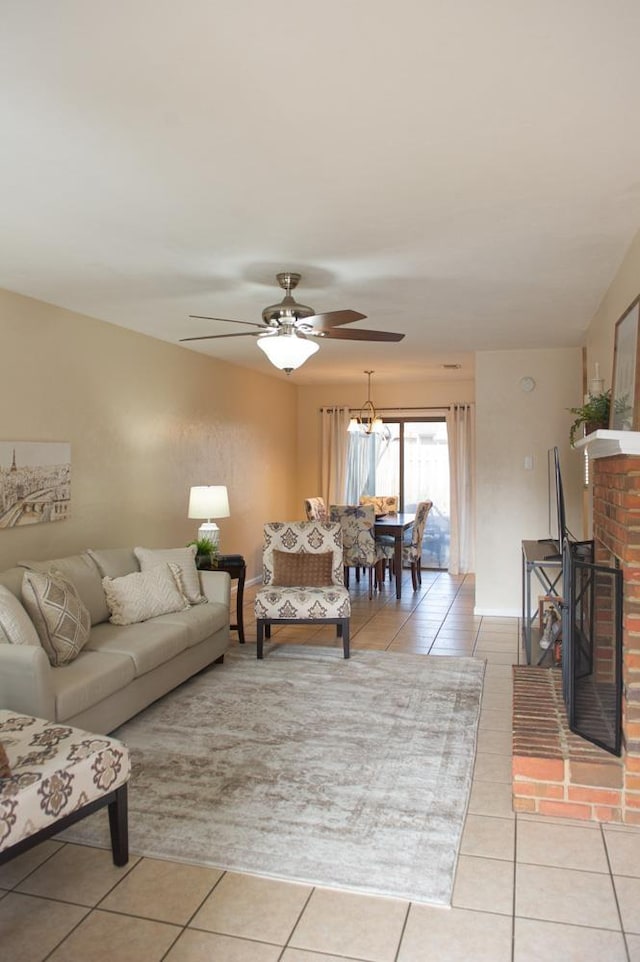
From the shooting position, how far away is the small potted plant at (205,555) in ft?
17.5

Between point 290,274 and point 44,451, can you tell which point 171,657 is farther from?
point 290,274

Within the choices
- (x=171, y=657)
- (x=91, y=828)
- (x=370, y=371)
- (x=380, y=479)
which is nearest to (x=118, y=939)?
→ (x=91, y=828)

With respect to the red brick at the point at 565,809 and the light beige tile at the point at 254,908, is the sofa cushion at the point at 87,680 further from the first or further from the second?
the red brick at the point at 565,809

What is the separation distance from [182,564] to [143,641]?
948 millimetres

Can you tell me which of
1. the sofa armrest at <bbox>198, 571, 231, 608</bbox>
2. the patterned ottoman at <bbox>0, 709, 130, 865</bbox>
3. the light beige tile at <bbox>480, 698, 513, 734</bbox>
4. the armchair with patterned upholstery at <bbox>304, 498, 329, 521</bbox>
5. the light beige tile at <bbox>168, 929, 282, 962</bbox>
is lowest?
the light beige tile at <bbox>168, 929, 282, 962</bbox>

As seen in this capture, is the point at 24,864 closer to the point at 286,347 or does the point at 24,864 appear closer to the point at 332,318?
the point at 286,347

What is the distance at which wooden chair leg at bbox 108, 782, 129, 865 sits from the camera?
95.9 inches

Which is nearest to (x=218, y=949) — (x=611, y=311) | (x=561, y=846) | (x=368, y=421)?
(x=561, y=846)

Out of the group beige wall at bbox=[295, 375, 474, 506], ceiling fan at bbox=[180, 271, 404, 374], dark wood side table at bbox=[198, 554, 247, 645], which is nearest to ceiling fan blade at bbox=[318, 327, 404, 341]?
ceiling fan at bbox=[180, 271, 404, 374]

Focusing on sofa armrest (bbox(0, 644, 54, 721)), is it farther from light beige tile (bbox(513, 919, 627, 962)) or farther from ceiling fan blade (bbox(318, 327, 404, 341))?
ceiling fan blade (bbox(318, 327, 404, 341))

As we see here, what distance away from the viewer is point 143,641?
3.82 meters

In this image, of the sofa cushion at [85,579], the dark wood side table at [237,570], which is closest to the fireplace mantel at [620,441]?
the sofa cushion at [85,579]

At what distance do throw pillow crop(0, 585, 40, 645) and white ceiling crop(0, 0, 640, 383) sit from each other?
1690 mm

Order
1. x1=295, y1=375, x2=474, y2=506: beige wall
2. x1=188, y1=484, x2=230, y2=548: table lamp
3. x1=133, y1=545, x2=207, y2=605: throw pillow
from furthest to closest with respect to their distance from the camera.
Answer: x1=295, y1=375, x2=474, y2=506: beige wall, x1=188, y1=484, x2=230, y2=548: table lamp, x1=133, y1=545, x2=207, y2=605: throw pillow
